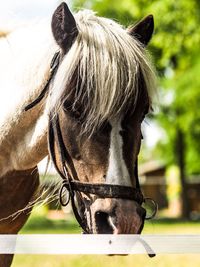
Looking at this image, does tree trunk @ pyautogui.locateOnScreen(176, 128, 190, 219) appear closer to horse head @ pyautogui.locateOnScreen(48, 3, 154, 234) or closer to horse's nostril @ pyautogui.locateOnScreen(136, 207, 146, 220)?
horse head @ pyautogui.locateOnScreen(48, 3, 154, 234)

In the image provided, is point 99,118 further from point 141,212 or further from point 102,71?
point 141,212

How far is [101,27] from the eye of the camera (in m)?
2.97

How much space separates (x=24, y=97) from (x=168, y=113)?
22672 mm

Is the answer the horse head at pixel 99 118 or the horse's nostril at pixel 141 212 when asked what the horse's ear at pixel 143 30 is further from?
the horse's nostril at pixel 141 212

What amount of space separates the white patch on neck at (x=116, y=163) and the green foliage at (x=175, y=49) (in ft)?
26.9

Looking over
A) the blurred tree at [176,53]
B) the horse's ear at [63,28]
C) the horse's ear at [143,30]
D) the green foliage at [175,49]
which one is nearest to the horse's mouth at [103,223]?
the horse's ear at [63,28]

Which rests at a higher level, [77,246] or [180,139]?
[77,246]

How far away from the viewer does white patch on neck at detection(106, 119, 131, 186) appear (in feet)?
8.50

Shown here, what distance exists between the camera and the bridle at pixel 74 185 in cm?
257

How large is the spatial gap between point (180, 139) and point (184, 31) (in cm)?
1186

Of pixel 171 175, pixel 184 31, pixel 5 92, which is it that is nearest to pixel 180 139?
pixel 184 31

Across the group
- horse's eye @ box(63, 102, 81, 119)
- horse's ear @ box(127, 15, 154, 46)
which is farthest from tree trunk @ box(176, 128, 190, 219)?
horse's eye @ box(63, 102, 81, 119)

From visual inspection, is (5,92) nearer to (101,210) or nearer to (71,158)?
(71,158)

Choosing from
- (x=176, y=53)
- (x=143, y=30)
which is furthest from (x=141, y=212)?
Result: (x=176, y=53)
